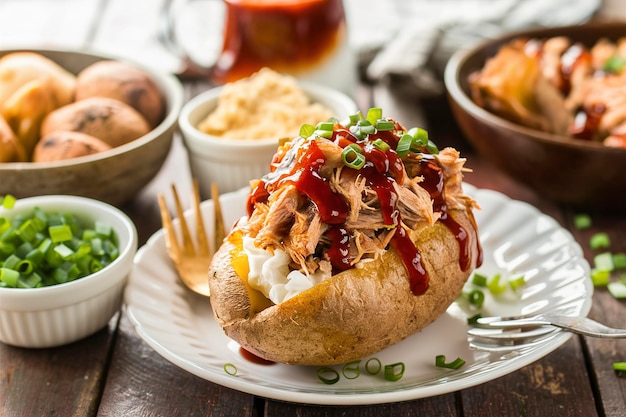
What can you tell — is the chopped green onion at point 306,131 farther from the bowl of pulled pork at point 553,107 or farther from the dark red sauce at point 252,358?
the bowl of pulled pork at point 553,107

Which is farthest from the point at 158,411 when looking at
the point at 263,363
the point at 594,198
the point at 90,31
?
the point at 90,31

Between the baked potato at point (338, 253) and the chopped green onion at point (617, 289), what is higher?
the baked potato at point (338, 253)

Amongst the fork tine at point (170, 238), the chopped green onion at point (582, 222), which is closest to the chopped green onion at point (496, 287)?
the chopped green onion at point (582, 222)

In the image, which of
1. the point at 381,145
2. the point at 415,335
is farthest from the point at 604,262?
the point at 381,145

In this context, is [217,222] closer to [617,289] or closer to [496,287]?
[496,287]

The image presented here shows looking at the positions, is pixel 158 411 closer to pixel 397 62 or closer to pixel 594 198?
pixel 594 198

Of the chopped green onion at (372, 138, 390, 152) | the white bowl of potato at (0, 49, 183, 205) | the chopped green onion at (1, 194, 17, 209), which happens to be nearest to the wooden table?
the chopped green onion at (1, 194, 17, 209)

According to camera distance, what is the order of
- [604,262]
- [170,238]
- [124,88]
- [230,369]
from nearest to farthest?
1. [230,369]
2. [170,238]
3. [604,262]
4. [124,88]
